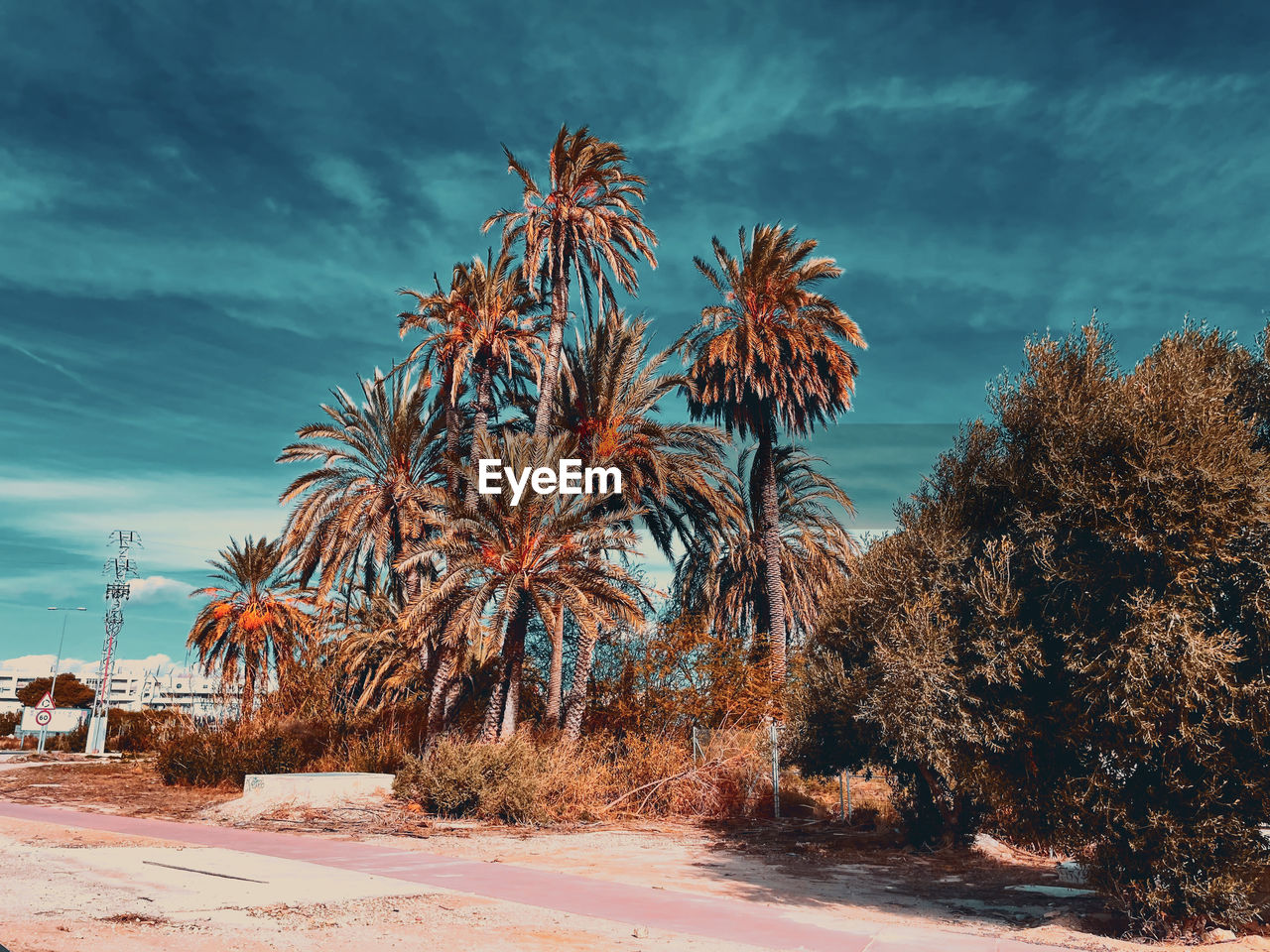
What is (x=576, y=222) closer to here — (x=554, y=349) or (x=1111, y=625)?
(x=554, y=349)

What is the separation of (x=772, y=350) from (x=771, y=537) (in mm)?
5959

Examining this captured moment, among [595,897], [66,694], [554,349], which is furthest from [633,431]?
[66,694]

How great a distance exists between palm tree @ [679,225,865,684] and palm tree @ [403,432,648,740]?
7.81 metres

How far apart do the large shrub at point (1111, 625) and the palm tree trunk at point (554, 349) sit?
13981 mm

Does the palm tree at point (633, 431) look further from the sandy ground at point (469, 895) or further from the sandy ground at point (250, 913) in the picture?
the sandy ground at point (250, 913)

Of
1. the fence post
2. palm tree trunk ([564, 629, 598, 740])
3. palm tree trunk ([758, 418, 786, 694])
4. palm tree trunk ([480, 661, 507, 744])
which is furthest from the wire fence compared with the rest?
palm tree trunk ([758, 418, 786, 694])

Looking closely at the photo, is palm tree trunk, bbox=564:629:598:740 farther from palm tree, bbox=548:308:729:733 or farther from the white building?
the white building

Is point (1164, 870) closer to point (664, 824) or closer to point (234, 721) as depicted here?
point (664, 824)

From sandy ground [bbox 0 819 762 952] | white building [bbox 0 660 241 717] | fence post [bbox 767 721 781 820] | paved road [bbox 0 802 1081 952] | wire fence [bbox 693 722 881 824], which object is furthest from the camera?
white building [bbox 0 660 241 717]

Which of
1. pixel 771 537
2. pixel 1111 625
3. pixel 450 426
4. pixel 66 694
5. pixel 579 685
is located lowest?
pixel 66 694

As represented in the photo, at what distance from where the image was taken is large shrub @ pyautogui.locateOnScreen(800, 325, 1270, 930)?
857 centimetres

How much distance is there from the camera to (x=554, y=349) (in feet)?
85.0

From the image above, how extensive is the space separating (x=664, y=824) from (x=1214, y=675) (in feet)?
42.8

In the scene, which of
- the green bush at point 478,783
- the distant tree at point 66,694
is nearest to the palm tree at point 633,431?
the green bush at point 478,783
